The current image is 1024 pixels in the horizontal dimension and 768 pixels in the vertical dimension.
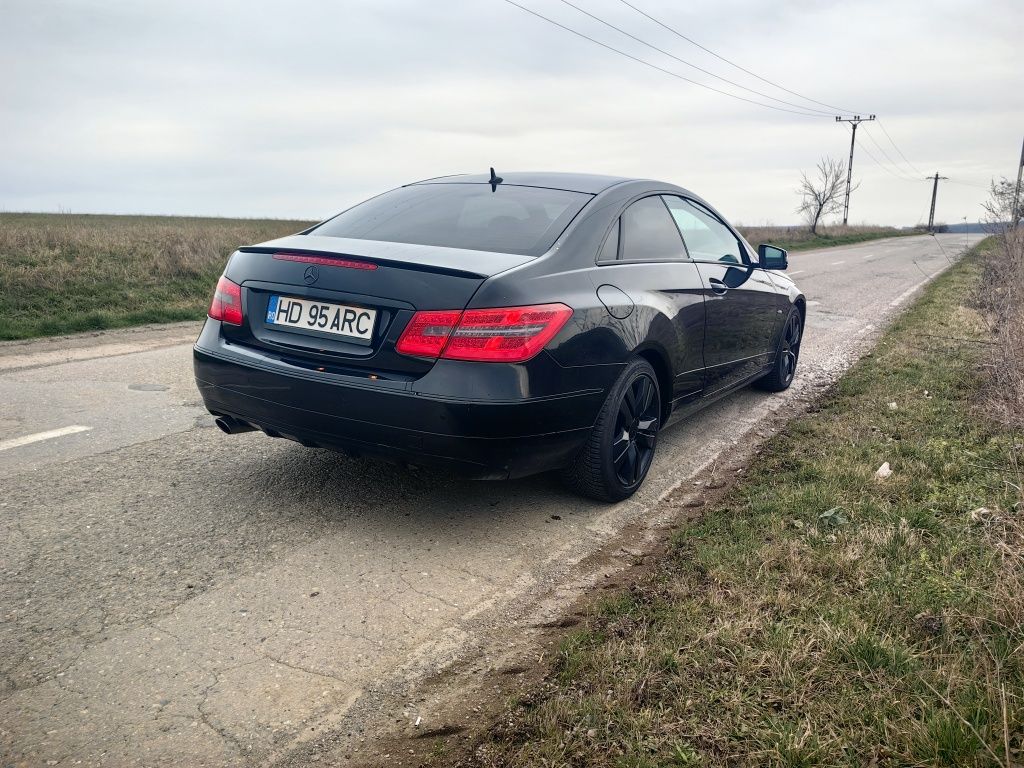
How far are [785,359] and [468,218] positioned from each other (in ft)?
12.2

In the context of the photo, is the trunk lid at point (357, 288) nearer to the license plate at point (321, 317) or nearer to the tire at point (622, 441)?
the license plate at point (321, 317)

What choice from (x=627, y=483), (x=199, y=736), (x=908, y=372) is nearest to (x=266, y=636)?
(x=199, y=736)

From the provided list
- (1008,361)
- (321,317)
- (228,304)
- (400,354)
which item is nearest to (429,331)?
(400,354)

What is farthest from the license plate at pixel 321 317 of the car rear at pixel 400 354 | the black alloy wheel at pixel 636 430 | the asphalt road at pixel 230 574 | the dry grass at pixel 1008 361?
the dry grass at pixel 1008 361

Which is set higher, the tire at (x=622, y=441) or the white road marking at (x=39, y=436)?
the tire at (x=622, y=441)

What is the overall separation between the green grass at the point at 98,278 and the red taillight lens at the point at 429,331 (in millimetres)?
7458

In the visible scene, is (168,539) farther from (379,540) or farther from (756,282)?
(756,282)

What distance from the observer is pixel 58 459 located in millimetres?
4316

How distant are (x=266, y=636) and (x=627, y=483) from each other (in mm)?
2016

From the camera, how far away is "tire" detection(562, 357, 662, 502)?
3.80 meters

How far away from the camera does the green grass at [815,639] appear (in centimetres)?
210

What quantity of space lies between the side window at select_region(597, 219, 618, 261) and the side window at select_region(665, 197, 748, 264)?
0.89 metres

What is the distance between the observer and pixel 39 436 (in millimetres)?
4719

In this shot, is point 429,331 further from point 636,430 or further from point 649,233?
point 649,233
